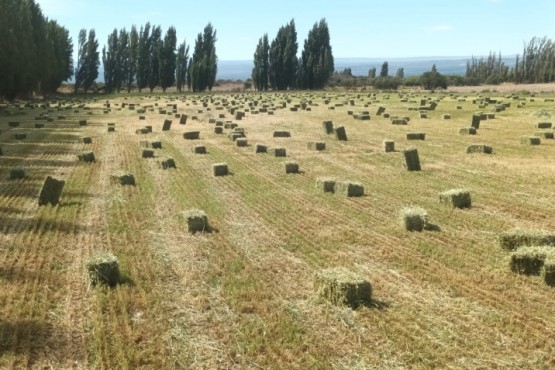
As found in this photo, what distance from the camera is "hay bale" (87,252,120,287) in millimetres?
12688

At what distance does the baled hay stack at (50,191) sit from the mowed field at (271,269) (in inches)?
22.0

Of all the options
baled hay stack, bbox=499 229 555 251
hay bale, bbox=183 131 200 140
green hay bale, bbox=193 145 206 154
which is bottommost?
baled hay stack, bbox=499 229 555 251

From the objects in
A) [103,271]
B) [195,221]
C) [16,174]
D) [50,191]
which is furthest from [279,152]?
[103,271]

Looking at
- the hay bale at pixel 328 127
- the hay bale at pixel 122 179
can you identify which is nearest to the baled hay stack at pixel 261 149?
the hay bale at pixel 328 127

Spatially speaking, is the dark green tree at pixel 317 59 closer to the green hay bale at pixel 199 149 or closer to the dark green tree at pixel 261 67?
the dark green tree at pixel 261 67

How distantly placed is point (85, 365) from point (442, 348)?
227 inches

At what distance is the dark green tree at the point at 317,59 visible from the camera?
139875mm

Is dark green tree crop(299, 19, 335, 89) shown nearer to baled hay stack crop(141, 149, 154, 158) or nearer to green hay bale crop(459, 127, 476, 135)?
green hay bale crop(459, 127, 476, 135)

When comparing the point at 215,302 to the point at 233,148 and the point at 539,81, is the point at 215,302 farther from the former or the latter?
the point at 539,81

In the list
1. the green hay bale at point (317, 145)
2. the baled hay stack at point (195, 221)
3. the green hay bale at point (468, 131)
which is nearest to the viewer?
the baled hay stack at point (195, 221)

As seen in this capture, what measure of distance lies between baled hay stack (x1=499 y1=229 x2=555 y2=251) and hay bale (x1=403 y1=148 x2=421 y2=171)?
1189cm

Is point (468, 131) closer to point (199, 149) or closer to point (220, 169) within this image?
point (199, 149)

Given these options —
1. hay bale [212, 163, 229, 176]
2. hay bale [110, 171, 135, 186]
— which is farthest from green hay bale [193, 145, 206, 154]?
hay bale [110, 171, 135, 186]

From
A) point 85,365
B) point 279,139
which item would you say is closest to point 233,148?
point 279,139
